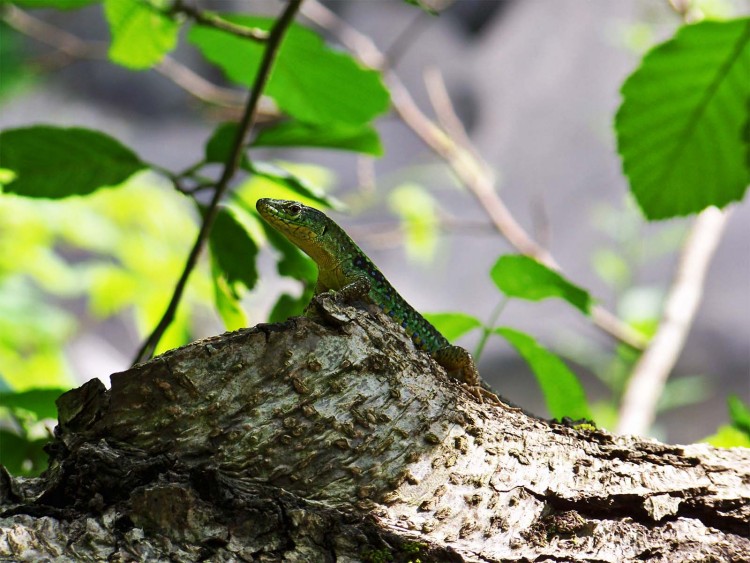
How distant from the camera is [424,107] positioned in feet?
25.9

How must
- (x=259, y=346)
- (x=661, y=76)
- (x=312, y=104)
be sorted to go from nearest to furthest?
(x=259, y=346) < (x=661, y=76) < (x=312, y=104)

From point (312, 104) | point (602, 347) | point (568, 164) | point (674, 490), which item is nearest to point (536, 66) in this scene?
point (568, 164)

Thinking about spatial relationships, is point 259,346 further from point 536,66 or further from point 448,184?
point 536,66

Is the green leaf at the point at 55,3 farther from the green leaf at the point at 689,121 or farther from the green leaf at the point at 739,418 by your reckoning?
the green leaf at the point at 739,418

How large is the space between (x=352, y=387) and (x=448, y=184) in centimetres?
686

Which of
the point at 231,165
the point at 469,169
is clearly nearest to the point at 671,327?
the point at 469,169

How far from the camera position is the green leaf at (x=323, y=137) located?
1.94 metres

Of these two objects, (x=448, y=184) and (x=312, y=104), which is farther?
(x=448, y=184)

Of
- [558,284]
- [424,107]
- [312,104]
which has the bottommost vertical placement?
[558,284]

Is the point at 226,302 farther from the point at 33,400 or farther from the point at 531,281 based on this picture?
the point at 531,281

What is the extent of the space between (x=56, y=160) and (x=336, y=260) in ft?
2.74

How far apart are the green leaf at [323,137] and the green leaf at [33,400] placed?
78cm

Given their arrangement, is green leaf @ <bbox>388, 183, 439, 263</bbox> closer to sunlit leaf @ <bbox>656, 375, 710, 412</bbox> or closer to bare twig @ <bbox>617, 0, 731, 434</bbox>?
bare twig @ <bbox>617, 0, 731, 434</bbox>

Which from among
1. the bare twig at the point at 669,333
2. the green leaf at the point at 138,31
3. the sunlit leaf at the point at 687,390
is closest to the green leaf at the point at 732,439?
the bare twig at the point at 669,333
